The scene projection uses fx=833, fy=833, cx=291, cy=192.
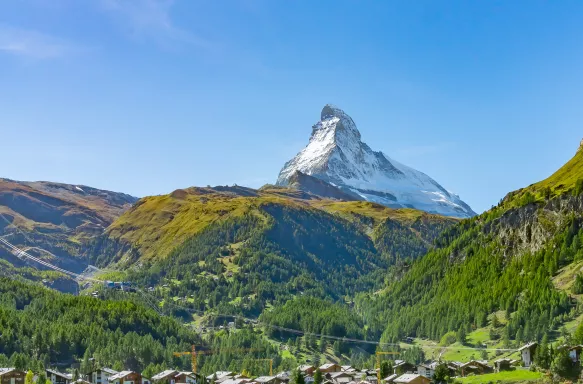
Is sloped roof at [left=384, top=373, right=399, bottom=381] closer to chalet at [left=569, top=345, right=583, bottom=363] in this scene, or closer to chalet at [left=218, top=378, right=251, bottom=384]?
chalet at [left=218, top=378, right=251, bottom=384]

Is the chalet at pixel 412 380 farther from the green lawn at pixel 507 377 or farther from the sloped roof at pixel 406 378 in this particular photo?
the green lawn at pixel 507 377

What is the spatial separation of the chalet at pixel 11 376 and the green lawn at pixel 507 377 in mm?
101551

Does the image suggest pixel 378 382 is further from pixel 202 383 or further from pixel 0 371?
Answer: pixel 0 371

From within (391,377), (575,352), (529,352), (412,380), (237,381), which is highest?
(575,352)

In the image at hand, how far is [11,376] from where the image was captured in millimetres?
194000

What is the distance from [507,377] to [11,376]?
369ft

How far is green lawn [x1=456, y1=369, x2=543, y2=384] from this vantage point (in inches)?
6747

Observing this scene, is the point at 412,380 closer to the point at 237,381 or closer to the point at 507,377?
the point at 507,377

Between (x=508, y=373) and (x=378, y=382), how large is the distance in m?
29.6

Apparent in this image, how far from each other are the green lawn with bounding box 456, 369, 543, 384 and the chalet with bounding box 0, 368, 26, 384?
A: 102 m

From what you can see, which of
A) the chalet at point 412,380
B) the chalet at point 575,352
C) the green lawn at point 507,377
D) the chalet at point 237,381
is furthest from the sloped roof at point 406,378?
the chalet at point 237,381

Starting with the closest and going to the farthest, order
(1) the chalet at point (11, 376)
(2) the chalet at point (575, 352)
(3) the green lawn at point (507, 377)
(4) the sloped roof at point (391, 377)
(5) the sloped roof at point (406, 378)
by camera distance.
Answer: (3) the green lawn at point (507, 377), (2) the chalet at point (575, 352), (5) the sloped roof at point (406, 378), (4) the sloped roof at point (391, 377), (1) the chalet at point (11, 376)

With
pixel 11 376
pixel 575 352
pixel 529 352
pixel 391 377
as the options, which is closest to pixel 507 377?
pixel 575 352

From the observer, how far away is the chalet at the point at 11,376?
192125 mm
